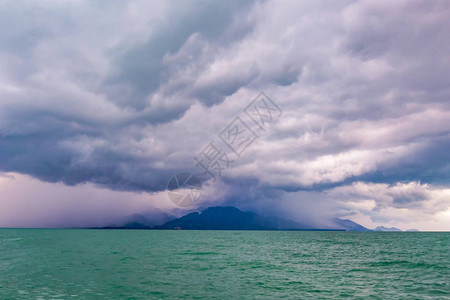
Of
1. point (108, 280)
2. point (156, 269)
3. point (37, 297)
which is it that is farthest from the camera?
point (156, 269)

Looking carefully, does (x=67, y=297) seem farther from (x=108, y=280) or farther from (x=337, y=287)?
(x=337, y=287)

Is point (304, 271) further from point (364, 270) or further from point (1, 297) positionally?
point (1, 297)

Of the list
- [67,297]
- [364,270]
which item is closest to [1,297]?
[67,297]

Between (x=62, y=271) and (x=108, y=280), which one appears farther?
(x=62, y=271)

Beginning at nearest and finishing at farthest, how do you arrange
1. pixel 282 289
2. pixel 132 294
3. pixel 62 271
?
pixel 132 294
pixel 282 289
pixel 62 271

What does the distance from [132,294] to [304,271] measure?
31257 millimetres

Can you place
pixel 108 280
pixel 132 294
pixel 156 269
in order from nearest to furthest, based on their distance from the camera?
pixel 132 294, pixel 108 280, pixel 156 269

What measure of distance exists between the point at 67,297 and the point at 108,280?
10.2 metres

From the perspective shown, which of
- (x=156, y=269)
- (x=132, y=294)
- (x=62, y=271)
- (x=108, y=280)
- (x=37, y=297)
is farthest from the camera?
(x=156, y=269)

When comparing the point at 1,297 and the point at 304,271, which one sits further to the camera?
the point at 304,271

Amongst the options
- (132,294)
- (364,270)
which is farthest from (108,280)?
(364,270)

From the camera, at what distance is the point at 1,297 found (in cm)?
3122

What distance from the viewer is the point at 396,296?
112 ft

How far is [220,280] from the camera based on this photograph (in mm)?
42406
